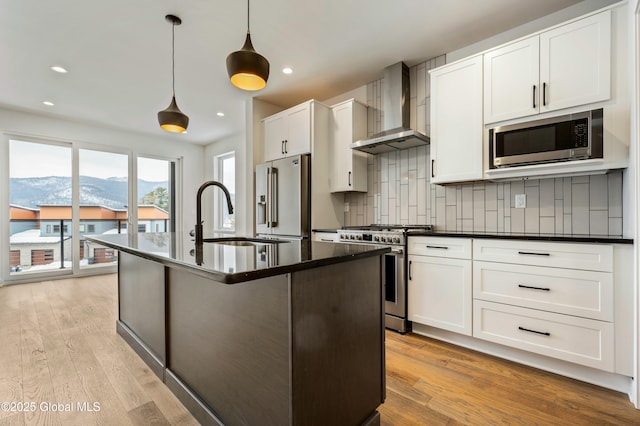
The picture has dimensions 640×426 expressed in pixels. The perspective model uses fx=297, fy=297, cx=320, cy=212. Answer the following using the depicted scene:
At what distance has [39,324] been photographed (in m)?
2.92

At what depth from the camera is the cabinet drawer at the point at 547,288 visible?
6.03 ft

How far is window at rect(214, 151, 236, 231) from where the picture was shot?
21.3ft

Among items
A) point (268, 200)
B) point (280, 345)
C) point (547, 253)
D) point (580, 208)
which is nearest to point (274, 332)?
point (280, 345)

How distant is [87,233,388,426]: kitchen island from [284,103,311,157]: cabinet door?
91.2 inches

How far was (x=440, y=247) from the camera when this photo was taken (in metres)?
2.53

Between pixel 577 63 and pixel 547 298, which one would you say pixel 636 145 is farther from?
pixel 547 298

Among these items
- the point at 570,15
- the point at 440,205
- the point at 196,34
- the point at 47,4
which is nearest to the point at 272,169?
the point at 196,34

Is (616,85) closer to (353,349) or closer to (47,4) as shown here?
(353,349)

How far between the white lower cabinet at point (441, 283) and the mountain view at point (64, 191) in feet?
18.2

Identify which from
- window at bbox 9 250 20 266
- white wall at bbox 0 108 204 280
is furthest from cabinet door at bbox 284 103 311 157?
window at bbox 9 250 20 266

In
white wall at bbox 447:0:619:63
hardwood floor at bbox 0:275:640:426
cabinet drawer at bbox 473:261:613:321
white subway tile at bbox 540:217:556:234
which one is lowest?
hardwood floor at bbox 0:275:640:426

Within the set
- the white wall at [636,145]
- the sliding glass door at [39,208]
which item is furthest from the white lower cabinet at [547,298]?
the sliding glass door at [39,208]

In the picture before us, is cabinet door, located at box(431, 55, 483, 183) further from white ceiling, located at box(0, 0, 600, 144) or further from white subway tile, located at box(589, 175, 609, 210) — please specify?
white subway tile, located at box(589, 175, 609, 210)

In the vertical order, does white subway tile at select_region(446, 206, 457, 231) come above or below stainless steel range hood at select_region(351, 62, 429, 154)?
below
